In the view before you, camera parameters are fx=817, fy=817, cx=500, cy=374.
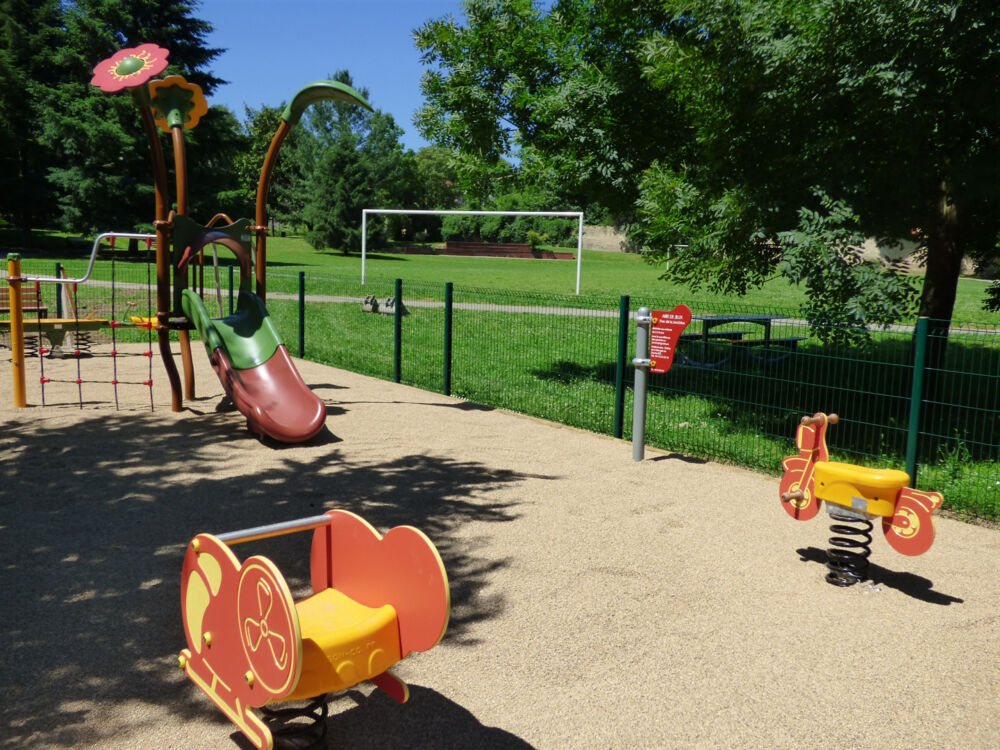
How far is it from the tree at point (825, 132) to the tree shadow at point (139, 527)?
3476 mm

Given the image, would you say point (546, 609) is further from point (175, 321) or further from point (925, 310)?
point (925, 310)

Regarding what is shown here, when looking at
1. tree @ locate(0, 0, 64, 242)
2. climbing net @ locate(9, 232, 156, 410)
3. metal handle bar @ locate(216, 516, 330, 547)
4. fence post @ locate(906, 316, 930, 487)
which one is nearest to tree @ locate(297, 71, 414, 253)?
tree @ locate(0, 0, 64, 242)

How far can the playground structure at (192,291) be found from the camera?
27.7ft

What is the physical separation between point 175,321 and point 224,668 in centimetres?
701

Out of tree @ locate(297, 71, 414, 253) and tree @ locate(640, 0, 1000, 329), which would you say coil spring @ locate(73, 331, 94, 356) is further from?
tree @ locate(297, 71, 414, 253)

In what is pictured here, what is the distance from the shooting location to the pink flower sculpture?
29.0ft

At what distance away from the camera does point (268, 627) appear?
2.74 metres

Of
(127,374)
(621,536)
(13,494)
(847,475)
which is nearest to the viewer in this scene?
(847,475)

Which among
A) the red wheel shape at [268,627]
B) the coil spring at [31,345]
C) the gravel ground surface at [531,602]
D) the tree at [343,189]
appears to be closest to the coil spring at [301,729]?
the gravel ground surface at [531,602]

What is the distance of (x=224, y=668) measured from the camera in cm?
303

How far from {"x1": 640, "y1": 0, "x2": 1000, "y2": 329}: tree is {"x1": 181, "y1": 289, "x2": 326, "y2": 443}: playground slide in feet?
14.0

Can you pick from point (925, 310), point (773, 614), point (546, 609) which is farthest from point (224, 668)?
point (925, 310)

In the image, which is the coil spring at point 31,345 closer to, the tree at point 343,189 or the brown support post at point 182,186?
the brown support post at point 182,186

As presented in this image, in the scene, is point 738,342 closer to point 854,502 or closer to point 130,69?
point 854,502
